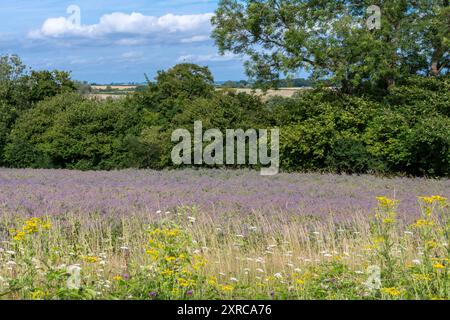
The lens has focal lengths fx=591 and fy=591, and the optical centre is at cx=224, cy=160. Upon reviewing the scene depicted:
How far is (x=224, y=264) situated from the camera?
262 inches

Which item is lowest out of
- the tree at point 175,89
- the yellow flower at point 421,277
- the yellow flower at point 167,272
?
the yellow flower at point 421,277

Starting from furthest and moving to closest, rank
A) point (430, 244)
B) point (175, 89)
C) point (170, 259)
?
1. point (175, 89)
2. point (430, 244)
3. point (170, 259)

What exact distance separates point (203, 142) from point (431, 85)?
319 inches

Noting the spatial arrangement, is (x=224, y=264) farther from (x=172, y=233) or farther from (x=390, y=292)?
(x=390, y=292)

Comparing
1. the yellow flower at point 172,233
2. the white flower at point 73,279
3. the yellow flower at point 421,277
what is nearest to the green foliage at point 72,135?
the yellow flower at point 172,233

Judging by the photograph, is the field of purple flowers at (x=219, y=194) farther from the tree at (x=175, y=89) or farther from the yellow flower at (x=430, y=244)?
the tree at (x=175, y=89)

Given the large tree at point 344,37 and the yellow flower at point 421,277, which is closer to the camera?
the yellow flower at point 421,277

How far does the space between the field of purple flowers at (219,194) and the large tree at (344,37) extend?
5.55 metres

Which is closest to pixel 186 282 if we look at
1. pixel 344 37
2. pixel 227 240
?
pixel 227 240

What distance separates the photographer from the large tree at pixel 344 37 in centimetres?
1973

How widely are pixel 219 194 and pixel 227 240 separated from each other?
3831 mm

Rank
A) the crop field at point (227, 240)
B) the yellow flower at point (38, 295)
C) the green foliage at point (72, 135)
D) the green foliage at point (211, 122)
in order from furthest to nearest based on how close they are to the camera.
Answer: the green foliage at point (72, 135) < the green foliage at point (211, 122) < the crop field at point (227, 240) < the yellow flower at point (38, 295)

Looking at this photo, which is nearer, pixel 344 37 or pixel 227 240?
pixel 227 240
